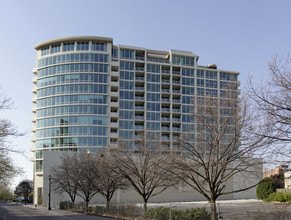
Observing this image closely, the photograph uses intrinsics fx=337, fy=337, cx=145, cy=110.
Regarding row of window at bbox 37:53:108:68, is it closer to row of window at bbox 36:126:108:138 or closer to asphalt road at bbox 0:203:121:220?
row of window at bbox 36:126:108:138

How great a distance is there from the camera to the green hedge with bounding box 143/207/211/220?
1916 centimetres

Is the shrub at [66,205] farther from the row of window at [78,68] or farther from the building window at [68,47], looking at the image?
the building window at [68,47]

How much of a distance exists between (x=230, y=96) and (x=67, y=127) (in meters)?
66.6

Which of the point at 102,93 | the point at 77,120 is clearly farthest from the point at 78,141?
the point at 102,93

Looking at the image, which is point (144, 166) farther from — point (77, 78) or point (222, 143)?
point (77, 78)

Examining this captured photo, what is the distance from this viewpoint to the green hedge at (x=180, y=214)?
19156 millimetres

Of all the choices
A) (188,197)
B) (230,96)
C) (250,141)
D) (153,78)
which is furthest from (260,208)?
(153,78)

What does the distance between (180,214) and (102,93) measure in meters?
63.9

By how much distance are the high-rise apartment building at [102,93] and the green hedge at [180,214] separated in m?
53.9

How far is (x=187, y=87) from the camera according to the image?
91.1m

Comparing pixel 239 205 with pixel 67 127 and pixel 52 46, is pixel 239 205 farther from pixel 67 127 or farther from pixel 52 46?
pixel 52 46

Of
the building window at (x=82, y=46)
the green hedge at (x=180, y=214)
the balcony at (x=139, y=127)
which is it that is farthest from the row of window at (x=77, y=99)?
the green hedge at (x=180, y=214)

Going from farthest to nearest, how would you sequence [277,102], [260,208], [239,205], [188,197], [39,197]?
[39,197] → [188,197] → [239,205] → [260,208] → [277,102]

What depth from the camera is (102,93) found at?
82188 mm
